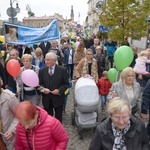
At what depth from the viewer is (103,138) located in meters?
2.44

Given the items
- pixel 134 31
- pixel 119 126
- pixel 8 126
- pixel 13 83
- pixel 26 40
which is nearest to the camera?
pixel 119 126

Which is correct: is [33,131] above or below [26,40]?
below

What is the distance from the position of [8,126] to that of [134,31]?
911 centimetres

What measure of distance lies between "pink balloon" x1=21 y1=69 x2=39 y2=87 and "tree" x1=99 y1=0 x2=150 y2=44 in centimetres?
708

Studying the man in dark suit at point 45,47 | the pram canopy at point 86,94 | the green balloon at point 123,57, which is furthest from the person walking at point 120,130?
the man in dark suit at point 45,47

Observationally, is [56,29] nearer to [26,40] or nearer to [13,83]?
[26,40]

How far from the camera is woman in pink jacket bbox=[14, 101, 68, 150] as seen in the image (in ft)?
7.62

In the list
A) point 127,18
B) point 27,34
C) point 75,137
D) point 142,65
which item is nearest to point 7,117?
point 75,137

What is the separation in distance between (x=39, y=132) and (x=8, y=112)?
68 centimetres

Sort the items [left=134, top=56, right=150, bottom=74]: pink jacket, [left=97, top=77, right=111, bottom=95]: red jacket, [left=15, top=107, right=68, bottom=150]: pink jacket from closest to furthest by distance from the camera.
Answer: [left=15, top=107, right=68, bottom=150]: pink jacket → [left=134, top=56, right=150, bottom=74]: pink jacket → [left=97, top=77, right=111, bottom=95]: red jacket

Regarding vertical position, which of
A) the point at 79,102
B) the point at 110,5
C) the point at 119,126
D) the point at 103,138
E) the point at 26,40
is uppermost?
the point at 110,5

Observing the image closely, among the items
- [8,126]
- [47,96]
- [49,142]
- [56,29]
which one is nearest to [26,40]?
[56,29]

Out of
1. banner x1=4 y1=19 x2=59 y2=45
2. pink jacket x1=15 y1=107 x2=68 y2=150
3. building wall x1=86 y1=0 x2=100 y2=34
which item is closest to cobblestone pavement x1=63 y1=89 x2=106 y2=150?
pink jacket x1=15 y1=107 x2=68 y2=150

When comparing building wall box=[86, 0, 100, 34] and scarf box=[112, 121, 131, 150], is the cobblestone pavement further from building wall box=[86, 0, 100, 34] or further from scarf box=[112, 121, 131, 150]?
building wall box=[86, 0, 100, 34]
